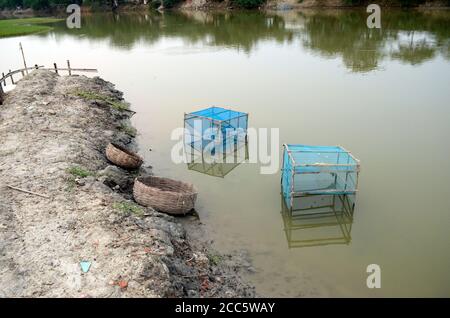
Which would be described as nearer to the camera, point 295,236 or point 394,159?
point 295,236

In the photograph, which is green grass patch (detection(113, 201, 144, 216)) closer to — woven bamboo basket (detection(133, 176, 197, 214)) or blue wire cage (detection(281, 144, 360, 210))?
woven bamboo basket (detection(133, 176, 197, 214))

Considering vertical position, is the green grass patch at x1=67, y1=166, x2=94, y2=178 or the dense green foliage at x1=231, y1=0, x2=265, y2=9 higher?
the dense green foliage at x1=231, y1=0, x2=265, y2=9

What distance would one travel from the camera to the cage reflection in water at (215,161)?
11971 mm

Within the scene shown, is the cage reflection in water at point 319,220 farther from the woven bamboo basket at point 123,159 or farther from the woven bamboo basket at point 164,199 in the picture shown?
the woven bamboo basket at point 123,159

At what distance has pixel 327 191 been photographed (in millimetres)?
9172

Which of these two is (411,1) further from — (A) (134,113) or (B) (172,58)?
(A) (134,113)

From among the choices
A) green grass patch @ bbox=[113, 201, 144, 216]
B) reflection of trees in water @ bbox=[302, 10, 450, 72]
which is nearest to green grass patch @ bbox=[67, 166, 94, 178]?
green grass patch @ bbox=[113, 201, 144, 216]

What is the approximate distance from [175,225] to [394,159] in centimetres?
757

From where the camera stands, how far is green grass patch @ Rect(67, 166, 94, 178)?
9.65 metres

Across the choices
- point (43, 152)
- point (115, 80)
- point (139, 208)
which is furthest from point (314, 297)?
point (115, 80)

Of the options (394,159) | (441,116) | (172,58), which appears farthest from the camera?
(172,58)

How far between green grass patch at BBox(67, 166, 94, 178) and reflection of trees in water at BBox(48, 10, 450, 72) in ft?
60.3

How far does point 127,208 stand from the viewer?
8398 millimetres

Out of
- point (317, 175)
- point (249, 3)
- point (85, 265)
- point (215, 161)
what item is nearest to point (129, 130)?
point (215, 161)
